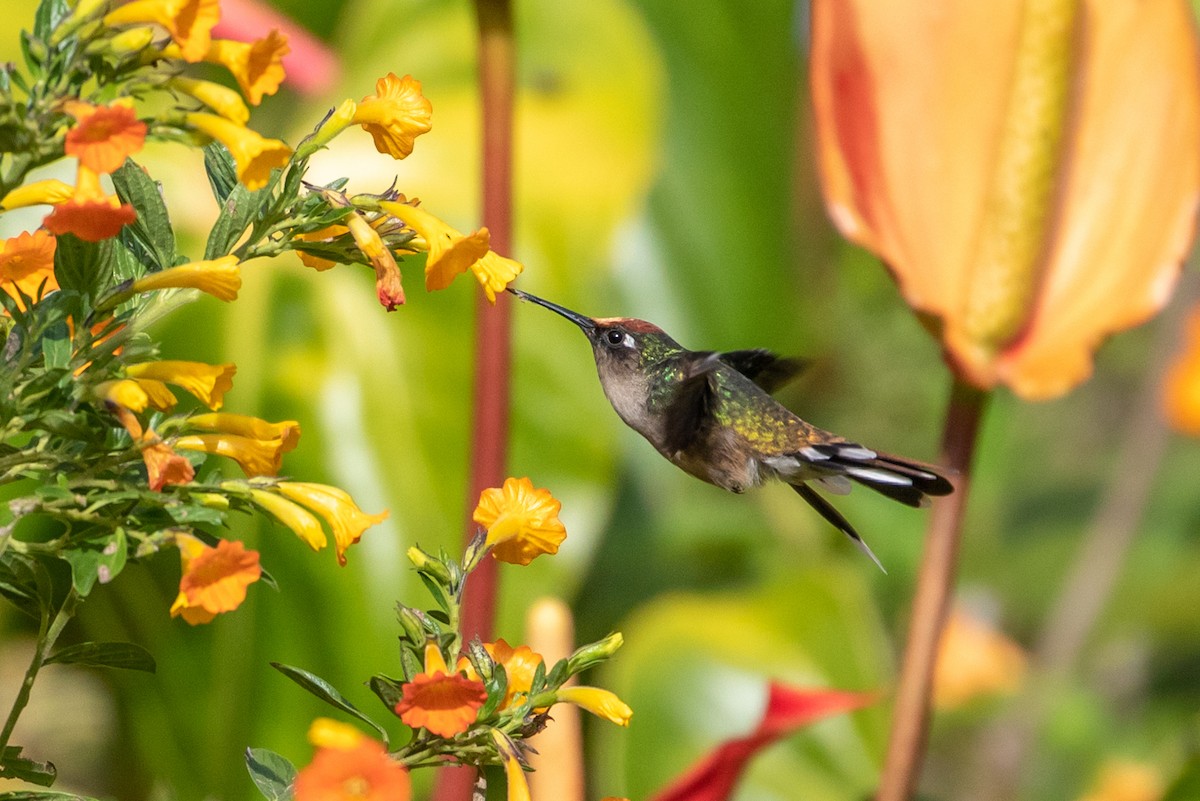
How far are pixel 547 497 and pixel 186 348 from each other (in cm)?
47

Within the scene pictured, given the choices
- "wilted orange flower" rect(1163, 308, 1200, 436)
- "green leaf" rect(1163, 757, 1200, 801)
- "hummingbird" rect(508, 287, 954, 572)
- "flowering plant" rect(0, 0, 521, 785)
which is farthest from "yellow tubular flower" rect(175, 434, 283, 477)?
"wilted orange flower" rect(1163, 308, 1200, 436)

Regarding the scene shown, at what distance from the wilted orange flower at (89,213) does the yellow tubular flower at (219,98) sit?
1.4 inches

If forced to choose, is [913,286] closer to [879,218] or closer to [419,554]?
[879,218]

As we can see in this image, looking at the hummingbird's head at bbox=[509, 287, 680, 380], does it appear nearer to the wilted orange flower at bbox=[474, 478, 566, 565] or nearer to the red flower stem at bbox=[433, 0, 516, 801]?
the red flower stem at bbox=[433, 0, 516, 801]

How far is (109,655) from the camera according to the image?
0.32m

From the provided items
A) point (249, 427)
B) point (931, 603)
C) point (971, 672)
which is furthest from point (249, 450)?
point (971, 672)

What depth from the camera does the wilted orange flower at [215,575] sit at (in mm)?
266

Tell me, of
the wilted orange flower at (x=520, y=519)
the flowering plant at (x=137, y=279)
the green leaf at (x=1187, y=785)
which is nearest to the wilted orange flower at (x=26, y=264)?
the flowering plant at (x=137, y=279)

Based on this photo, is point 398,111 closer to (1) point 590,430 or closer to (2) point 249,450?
(2) point 249,450

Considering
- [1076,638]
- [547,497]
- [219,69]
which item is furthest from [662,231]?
[547,497]

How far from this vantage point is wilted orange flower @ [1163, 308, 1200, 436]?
1.46 m

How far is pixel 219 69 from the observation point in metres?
0.96

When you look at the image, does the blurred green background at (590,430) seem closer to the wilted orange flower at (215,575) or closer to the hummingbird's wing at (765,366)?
the wilted orange flower at (215,575)

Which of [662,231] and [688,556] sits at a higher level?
[662,231]
